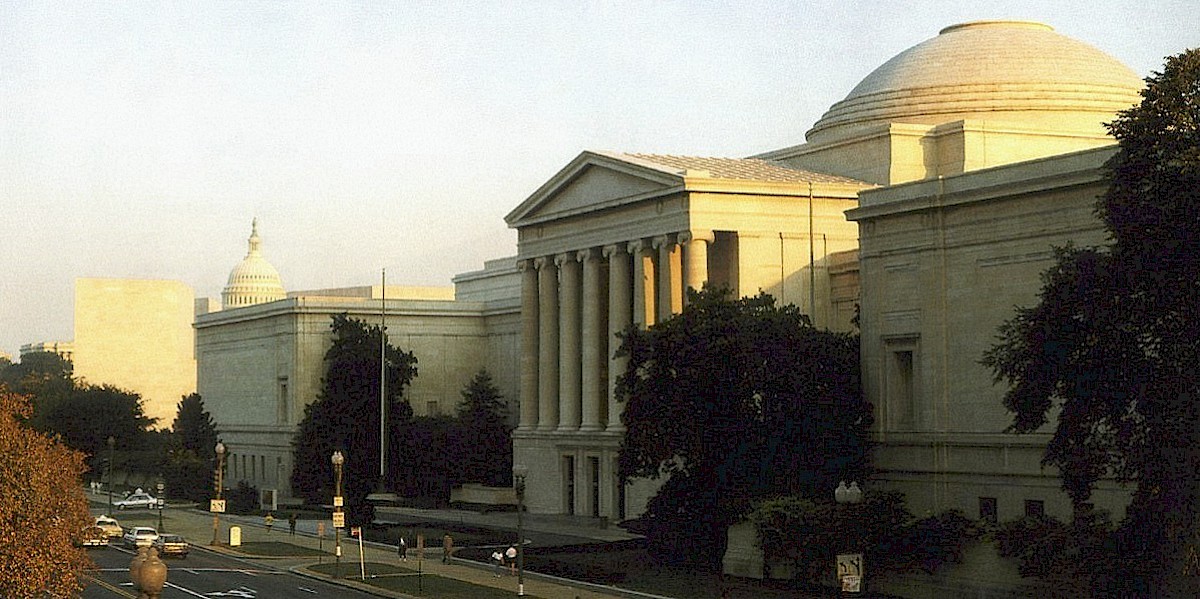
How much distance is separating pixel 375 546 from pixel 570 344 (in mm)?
20386

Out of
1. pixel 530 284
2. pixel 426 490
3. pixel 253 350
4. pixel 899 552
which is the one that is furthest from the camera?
pixel 253 350

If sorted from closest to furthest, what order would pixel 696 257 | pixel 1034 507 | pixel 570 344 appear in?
pixel 1034 507 → pixel 696 257 → pixel 570 344

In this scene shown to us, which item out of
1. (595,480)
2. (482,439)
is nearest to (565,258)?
(595,480)

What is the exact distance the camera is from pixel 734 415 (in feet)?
253

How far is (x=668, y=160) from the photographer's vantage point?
104750 mm

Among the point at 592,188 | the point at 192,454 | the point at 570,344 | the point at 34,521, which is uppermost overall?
the point at 592,188

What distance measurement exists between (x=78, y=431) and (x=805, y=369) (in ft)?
330

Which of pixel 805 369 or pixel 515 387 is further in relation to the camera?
pixel 515 387

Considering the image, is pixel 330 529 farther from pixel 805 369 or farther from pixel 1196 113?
pixel 1196 113

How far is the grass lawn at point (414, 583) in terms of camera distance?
230ft

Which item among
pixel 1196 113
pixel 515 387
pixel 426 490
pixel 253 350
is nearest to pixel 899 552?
pixel 1196 113

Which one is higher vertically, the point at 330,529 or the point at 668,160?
the point at 668,160

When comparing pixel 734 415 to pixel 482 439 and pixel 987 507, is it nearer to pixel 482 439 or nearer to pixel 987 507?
pixel 987 507

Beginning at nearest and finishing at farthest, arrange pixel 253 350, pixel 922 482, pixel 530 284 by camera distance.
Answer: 1. pixel 922 482
2. pixel 530 284
3. pixel 253 350
